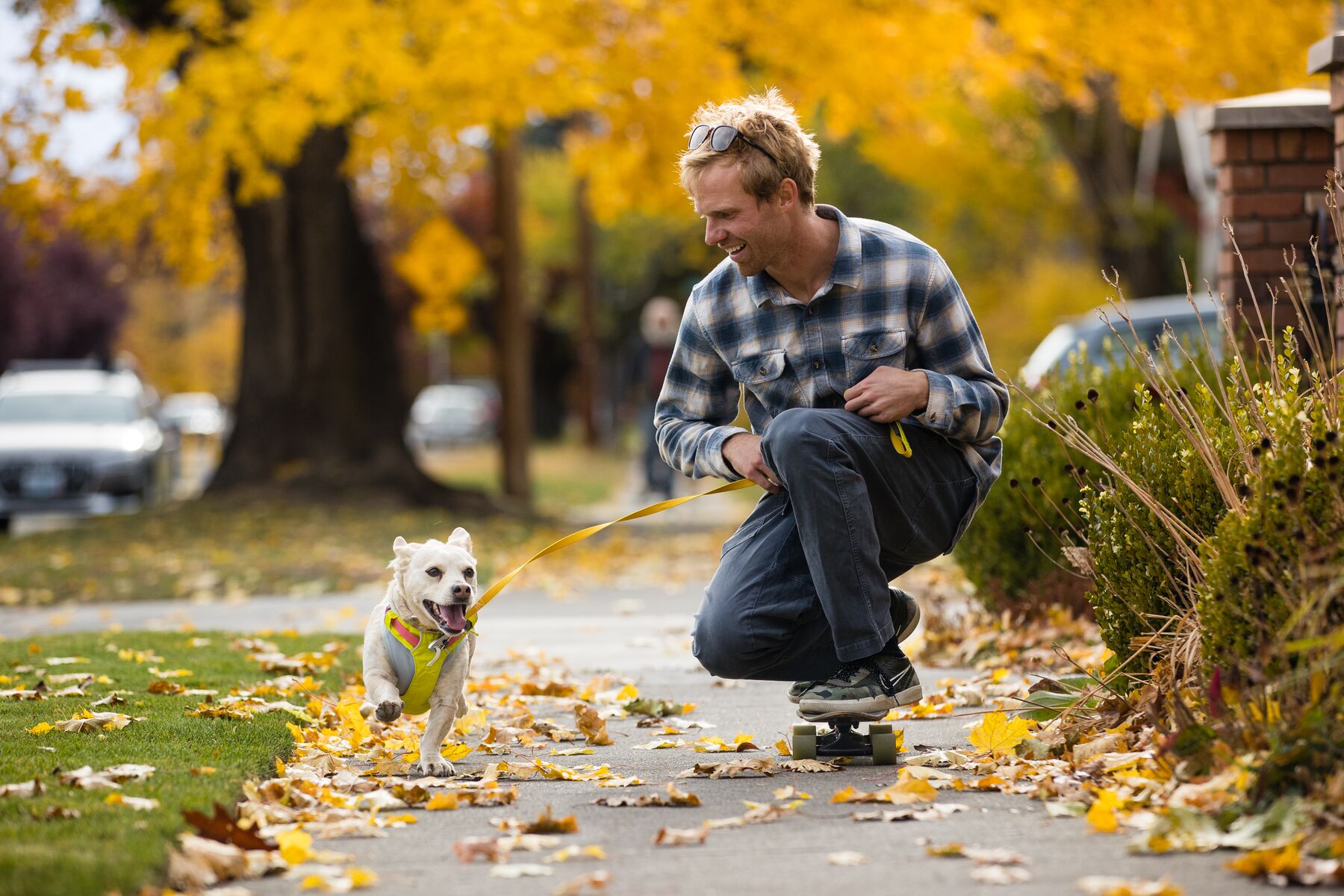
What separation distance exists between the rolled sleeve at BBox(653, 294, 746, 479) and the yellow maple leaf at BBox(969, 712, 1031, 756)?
101 cm

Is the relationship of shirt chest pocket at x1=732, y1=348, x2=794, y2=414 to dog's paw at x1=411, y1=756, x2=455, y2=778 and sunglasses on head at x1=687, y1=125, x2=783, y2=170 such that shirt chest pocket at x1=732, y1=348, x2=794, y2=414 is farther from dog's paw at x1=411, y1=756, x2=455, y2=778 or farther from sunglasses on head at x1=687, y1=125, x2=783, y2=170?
dog's paw at x1=411, y1=756, x2=455, y2=778

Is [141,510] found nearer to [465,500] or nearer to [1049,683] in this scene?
[465,500]

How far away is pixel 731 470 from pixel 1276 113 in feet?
11.5

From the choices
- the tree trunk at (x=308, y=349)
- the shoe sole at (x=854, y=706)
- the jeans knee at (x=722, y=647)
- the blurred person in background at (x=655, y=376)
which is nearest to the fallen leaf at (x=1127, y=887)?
the shoe sole at (x=854, y=706)

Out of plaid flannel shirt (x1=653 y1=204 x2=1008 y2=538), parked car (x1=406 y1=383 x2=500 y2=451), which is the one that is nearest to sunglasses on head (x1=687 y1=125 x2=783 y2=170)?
plaid flannel shirt (x1=653 y1=204 x2=1008 y2=538)

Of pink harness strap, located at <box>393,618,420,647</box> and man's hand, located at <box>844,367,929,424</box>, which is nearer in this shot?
man's hand, located at <box>844,367,929,424</box>

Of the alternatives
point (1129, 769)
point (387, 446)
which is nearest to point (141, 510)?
point (387, 446)

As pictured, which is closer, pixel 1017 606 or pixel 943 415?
pixel 943 415

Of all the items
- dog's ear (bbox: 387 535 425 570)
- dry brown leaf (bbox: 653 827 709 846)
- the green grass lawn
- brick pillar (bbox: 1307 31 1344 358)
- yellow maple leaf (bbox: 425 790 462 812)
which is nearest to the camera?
the green grass lawn

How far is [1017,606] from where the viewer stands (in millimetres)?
6641

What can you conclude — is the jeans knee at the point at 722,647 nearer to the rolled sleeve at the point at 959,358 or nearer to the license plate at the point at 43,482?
the rolled sleeve at the point at 959,358

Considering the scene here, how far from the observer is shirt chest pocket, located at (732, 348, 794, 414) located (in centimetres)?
457

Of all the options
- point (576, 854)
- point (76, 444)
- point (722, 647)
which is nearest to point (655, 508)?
point (722, 647)

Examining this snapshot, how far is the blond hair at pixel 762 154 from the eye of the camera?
14.2 ft
